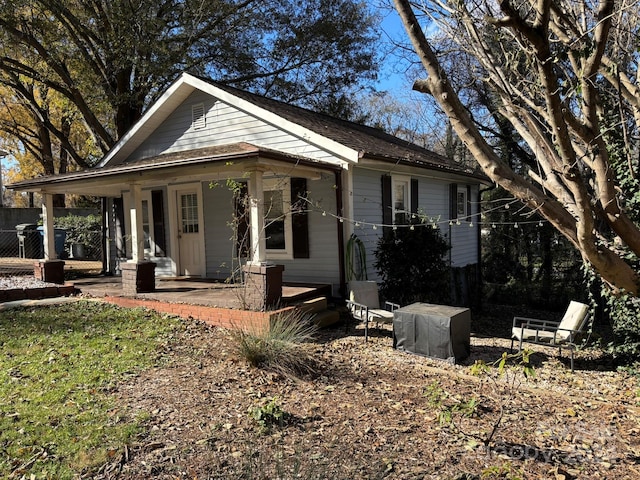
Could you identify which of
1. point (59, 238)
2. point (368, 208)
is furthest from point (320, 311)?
point (59, 238)

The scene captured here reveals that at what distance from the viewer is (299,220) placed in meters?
9.37

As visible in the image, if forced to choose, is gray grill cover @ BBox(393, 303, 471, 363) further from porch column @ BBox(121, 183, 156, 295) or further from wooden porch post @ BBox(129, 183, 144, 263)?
wooden porch post @ BBox(129, 183, 144, 263)

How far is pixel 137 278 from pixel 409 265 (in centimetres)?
532

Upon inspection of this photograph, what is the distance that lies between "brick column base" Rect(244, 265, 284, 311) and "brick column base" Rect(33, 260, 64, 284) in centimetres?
551

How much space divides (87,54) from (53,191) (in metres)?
6.32

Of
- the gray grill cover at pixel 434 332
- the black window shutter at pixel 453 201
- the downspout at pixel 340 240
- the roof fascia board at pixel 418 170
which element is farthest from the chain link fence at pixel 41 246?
the gray grill cover at pixel 434 332

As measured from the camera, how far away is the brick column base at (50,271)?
9984mm

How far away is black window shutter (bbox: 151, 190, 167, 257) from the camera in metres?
11.2

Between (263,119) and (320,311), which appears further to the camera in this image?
(263,119)

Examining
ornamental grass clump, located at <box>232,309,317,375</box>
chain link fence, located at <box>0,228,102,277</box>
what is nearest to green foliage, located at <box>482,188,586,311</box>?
ornamental grass clump, located at <box>232,309,317,375</box>

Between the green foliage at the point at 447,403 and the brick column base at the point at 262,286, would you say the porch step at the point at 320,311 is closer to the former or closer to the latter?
the brick column base at the point at 262,286

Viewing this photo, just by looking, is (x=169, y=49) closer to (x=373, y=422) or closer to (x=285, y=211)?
(x=285, y=211)

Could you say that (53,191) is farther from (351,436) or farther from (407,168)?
(351,436)

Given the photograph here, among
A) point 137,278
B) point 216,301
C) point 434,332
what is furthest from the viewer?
point 137,278
